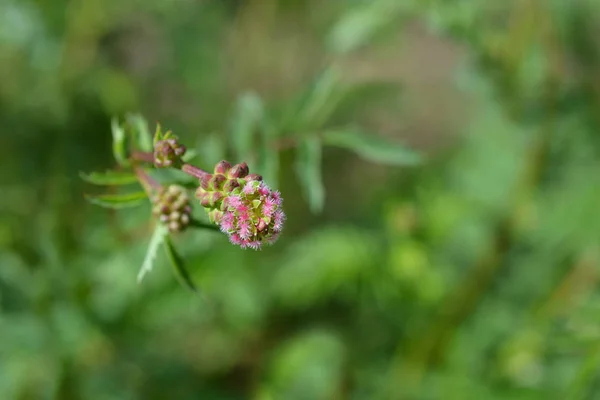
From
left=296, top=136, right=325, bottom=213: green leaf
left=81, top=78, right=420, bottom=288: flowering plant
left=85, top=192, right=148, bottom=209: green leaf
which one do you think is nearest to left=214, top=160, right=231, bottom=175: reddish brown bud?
left=81, top=78, right=420, bottom=288: flowering plant

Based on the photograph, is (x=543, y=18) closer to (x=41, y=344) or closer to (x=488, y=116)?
(x=488, y=116)

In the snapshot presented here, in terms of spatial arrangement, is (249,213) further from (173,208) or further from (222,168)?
(173,208)

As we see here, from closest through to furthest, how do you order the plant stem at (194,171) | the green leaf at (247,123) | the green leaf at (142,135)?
the plant stem at (194,171), the green leaf at (142,135), the green leaf at (247,123)

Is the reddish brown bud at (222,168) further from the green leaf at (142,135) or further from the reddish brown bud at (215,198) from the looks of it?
the green leaf at (142,135)

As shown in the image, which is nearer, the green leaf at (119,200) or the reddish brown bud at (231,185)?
the reddish brown bud at (231,185)

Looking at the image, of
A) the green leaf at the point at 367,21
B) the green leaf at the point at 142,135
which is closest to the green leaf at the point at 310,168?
the green leaf at the point at 142,135

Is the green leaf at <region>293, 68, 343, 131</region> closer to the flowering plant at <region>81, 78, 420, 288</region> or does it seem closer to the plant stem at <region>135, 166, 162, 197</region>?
the flowering plant at <region>81, 78, 420, 288</region>
